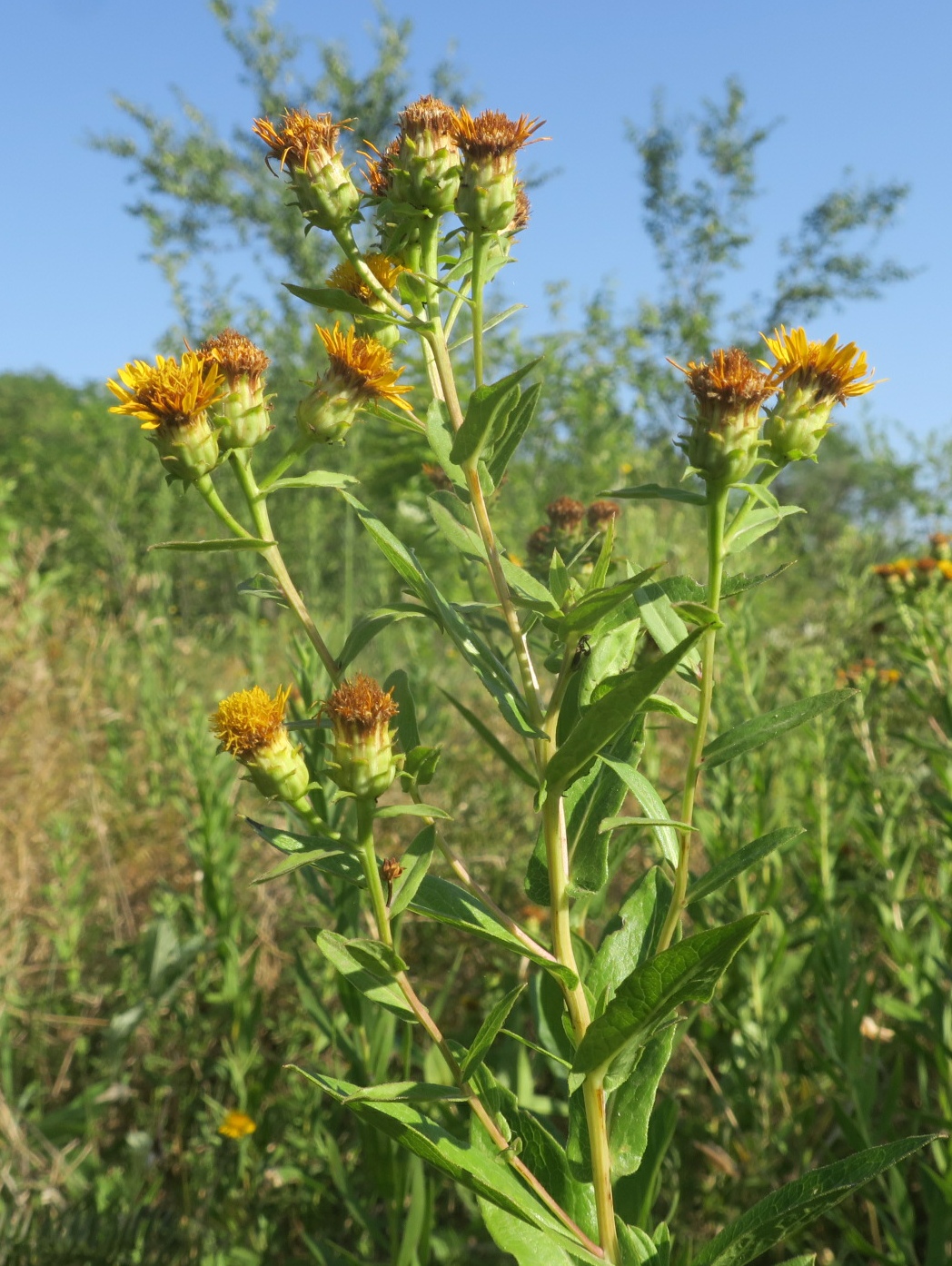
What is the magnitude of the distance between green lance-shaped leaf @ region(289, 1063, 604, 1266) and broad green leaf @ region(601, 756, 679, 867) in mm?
354

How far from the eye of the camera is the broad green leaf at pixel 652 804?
36.2 inches

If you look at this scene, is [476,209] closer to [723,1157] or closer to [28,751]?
[723,1157]

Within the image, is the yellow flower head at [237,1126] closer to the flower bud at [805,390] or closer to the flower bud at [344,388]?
the flower bud at [344,388]

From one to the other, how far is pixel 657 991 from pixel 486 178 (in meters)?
0.85

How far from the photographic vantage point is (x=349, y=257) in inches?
39.6

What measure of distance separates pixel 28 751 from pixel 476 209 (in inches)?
114

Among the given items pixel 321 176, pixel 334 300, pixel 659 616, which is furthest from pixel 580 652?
pixel 321 176

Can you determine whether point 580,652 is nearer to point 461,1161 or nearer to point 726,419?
point 726,419

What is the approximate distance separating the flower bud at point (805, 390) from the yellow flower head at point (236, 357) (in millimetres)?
593

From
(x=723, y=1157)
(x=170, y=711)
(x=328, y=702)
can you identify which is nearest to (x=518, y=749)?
(x=170, y=711)

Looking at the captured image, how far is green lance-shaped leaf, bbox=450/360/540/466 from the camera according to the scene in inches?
34.6

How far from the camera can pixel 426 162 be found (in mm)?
996

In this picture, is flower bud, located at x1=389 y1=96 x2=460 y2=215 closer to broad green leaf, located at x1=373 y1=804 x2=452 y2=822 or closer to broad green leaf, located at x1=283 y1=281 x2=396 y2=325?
broad green leaf, located at x1=283 y1=281 x2=396 y2=325

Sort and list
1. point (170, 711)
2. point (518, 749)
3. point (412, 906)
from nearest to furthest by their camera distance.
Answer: point (412, 906)
point (170, 711)
point (518, 749)
